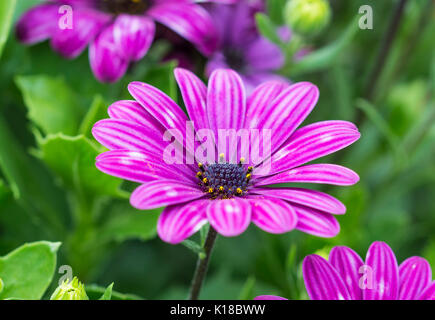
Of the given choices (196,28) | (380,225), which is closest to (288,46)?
(196,28)

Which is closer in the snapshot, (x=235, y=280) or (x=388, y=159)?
(x=235, y=280)

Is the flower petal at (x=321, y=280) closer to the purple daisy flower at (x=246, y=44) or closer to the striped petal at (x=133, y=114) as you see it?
the striped petal at (x=133, y=114)

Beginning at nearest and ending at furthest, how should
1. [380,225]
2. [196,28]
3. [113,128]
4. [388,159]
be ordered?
[113,128] < [196,28] < [380,225] < [388,159]

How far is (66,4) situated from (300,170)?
14.4 inches

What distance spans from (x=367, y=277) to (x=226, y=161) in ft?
0.59

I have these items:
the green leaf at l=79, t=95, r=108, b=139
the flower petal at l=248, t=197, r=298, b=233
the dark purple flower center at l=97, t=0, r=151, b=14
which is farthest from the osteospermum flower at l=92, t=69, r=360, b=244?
the dark purple flower center at l=97, t=0, r=151, b=14

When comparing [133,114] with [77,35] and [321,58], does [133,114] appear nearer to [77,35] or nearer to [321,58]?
[77,35]

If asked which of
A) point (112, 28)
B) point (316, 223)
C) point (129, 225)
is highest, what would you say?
point (112, 28)

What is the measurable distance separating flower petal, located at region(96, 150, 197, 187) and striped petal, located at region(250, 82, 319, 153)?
105mm

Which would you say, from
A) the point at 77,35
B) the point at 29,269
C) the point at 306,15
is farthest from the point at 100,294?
the point at 306,15

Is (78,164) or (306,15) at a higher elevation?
(306,15)

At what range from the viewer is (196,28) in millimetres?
663

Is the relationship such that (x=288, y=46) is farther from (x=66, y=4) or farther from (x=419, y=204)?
(x=419, y=204)

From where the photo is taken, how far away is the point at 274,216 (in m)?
0.42
